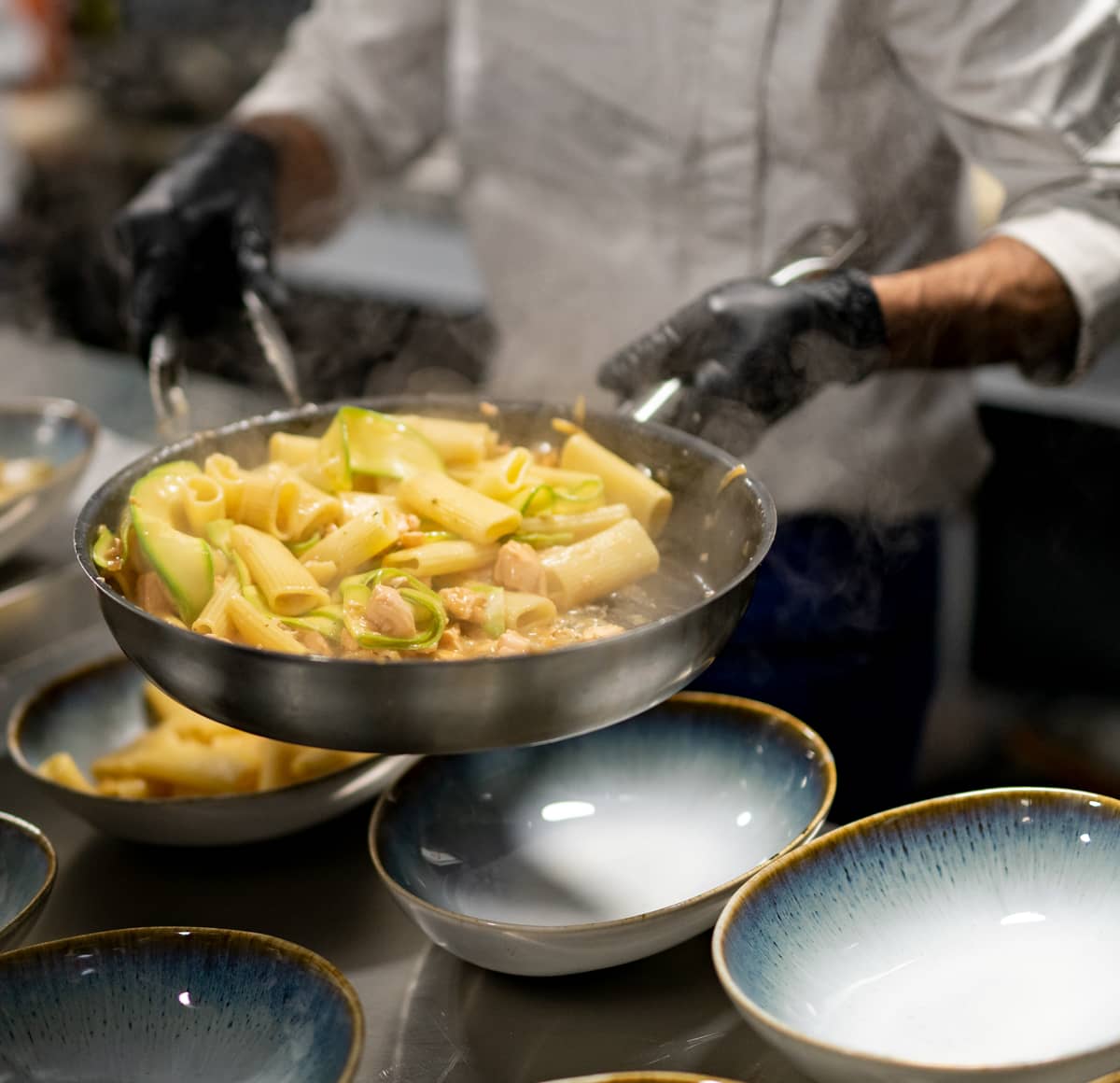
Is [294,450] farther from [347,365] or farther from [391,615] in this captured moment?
[347,365]

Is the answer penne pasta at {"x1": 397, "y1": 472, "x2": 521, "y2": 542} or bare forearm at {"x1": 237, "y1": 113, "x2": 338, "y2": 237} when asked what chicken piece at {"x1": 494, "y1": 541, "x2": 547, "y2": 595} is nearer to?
penne pasta at {"x1": 397, "y1": 472, "x2": 521, "y2": 542}

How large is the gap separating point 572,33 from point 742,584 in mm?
1071

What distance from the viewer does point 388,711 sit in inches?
32.6

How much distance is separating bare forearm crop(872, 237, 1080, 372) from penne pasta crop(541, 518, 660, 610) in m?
0.49

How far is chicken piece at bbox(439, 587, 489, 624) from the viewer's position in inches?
37.8

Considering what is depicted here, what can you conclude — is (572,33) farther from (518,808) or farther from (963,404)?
(518,808)

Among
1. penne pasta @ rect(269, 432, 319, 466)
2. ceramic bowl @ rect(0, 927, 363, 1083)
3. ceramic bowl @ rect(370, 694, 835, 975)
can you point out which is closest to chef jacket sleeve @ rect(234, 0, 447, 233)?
penne pasta @ rect(269, 432, 319, 466)

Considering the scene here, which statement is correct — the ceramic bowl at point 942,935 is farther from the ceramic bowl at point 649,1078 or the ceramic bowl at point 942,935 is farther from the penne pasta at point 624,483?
the penne pasta at point 624,483

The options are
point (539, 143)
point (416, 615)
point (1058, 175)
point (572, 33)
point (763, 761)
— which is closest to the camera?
point (416, 615)

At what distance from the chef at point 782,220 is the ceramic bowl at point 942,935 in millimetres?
487

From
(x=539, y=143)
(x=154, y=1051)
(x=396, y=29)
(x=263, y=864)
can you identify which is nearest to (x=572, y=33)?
(x=539, y=143)

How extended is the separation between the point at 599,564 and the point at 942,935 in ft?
1.26

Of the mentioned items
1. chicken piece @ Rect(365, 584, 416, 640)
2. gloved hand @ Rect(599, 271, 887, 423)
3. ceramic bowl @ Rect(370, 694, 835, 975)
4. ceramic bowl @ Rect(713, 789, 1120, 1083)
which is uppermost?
gloved hand @ Rect(599, 271, 887, 423)

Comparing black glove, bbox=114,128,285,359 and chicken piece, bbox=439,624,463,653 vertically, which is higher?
chicken piece, bbox=439,624,463,653
